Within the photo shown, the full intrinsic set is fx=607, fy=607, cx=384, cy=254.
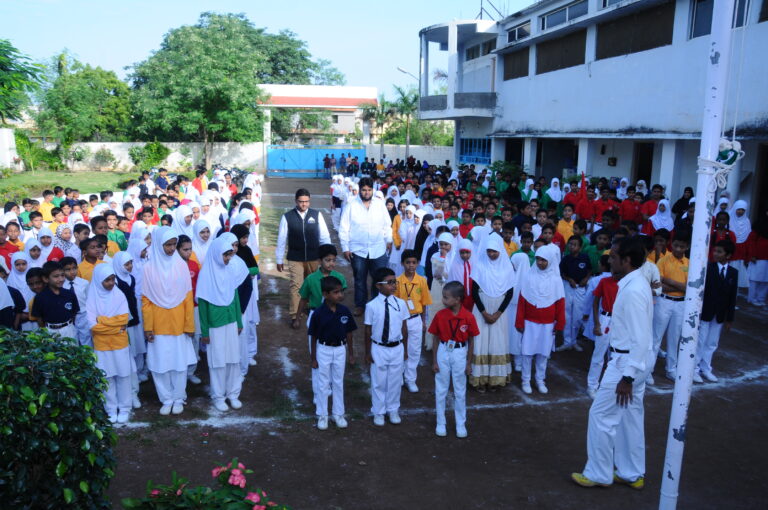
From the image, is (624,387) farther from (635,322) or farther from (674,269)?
(674,269)

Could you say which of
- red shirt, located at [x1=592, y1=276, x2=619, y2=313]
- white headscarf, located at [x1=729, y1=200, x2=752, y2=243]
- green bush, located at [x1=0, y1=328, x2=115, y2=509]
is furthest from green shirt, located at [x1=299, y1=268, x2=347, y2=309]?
white headscarf, located at [x1=729, y1=200, x2=752, y2=243]

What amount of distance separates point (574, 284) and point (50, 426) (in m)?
6.32

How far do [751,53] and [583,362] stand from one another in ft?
26.2

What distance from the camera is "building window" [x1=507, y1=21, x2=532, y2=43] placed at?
21875mm

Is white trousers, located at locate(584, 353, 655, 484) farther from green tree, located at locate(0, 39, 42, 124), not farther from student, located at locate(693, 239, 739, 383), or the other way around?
green tree, located at locate(0, 39, 42, 124)

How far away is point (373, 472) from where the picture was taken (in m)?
4.88

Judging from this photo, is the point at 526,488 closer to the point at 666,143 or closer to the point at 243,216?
the point at 243,216

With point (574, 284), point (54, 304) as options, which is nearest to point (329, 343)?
point (54, 304)

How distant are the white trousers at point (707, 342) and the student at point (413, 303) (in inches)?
123

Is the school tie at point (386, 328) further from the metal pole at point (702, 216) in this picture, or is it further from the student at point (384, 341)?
the metal pole at point (702, 216)

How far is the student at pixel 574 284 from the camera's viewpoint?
7691 millimetres

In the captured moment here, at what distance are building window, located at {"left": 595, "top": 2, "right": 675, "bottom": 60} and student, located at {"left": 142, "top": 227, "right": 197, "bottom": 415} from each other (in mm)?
13039

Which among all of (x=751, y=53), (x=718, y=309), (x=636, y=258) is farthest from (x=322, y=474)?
(x=751, y=53)

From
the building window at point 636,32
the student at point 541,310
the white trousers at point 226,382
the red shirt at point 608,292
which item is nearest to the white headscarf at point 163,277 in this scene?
the white trousers at point 226,382
